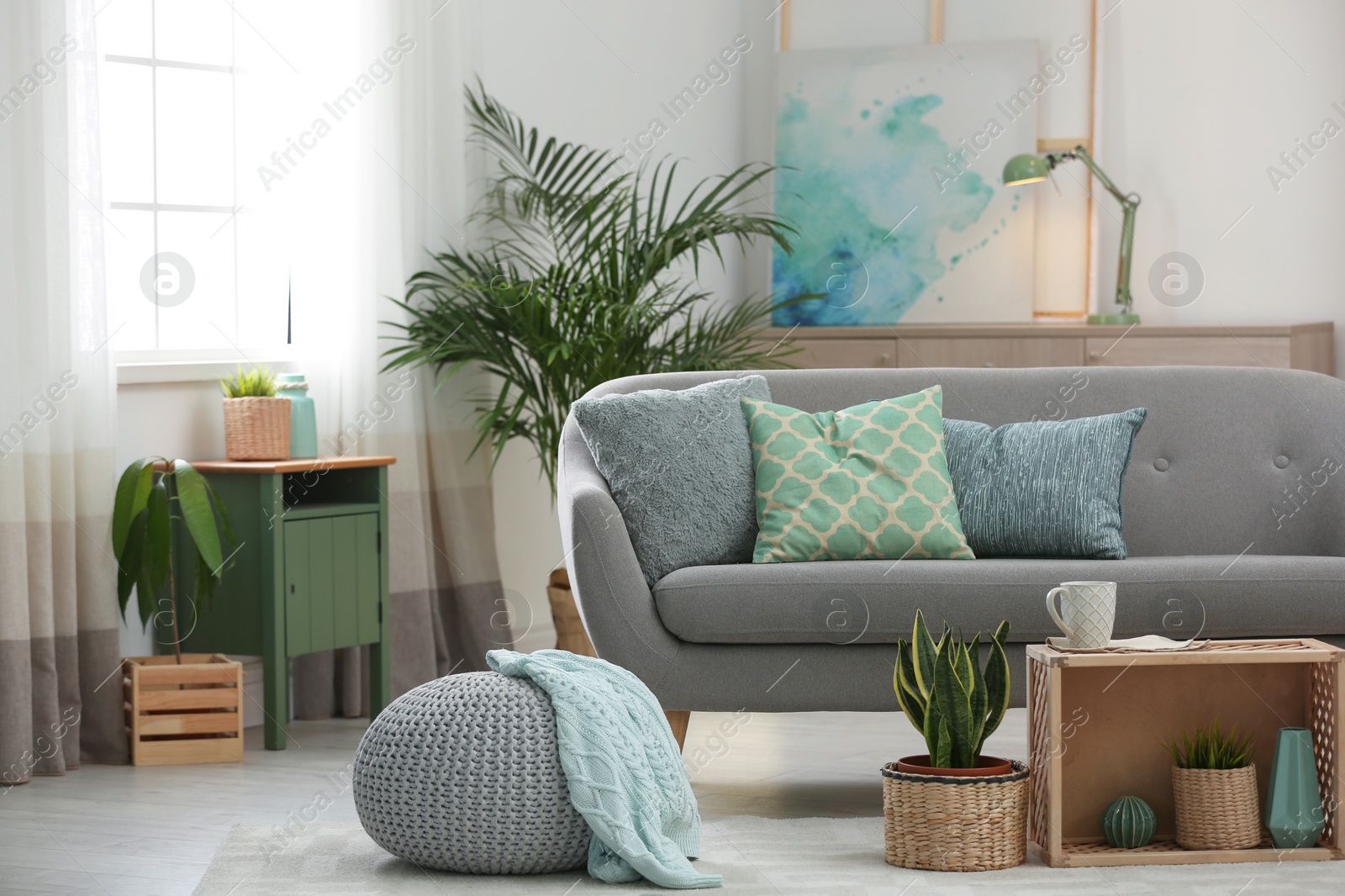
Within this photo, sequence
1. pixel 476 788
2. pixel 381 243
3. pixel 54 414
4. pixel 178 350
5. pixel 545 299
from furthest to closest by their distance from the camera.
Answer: pixel 381 243
pixel 545 299
pixel 178 350
pixel 54 414
pixel 476 788

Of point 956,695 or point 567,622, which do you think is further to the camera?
point 567,622

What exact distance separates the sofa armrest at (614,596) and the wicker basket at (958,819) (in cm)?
60

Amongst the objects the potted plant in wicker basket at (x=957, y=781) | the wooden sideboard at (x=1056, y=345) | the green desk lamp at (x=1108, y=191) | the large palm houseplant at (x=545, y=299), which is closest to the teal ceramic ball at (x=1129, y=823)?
the potted plant in wicker basket at (x=957, y=781)

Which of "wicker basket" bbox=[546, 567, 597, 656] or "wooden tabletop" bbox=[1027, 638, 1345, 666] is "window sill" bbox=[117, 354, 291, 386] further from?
"wooden tabletop" bbox=[1027, 638, 1345, 666]

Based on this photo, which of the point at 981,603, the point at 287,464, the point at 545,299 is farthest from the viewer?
the point at 545,299

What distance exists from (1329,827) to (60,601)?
2.63 metres

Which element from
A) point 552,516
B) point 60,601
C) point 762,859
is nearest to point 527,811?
point 762,859

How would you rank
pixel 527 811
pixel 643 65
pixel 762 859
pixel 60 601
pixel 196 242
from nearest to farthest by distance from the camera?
pixel 527 811 < pixel 762 859 < pixel 60 601 < pixel 196 242 < pixel 643 65

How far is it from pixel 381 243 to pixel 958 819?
2.54 meters

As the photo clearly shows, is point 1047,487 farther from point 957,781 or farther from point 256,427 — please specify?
point 256,427

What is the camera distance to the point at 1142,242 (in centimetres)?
536

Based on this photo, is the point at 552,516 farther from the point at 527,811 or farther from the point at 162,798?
the point at 527,811

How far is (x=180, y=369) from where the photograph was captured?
3.81 meters

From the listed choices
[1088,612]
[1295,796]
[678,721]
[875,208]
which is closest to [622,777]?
[678,721]
